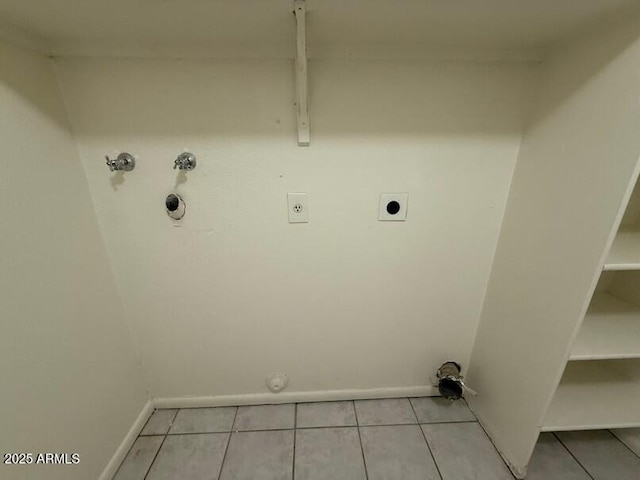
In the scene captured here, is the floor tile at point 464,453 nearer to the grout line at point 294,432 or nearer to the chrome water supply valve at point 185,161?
the grout line at point 294,432

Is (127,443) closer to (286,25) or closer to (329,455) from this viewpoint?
(329,455)

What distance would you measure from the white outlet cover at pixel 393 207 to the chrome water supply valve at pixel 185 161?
699mm

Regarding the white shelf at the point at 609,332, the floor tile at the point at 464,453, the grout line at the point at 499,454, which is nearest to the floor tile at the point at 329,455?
the floor tile at the point at 464,453

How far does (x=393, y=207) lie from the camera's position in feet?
3.39

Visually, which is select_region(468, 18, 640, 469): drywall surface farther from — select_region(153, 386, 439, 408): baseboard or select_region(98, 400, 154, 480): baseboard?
select_region(98, 400, 154, 480): baseboard

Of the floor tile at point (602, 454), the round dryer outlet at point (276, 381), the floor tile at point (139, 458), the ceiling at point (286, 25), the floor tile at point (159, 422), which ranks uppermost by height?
the ceiling at point (286, 25)

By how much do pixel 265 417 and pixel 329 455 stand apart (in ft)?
1.15

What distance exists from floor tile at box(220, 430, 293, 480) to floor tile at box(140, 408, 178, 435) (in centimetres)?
33

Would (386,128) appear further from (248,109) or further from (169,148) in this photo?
(169,148)

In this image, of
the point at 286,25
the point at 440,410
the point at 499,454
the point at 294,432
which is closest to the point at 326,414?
the point at 294,432

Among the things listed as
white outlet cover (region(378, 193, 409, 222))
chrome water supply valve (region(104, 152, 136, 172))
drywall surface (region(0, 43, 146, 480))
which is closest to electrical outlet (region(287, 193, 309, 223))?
white outlet cover (region(378, 193, 409, 222))

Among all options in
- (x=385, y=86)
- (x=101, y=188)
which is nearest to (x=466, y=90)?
(x=385, y=86)

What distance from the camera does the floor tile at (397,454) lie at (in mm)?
1040

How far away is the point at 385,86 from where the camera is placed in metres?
0.90
